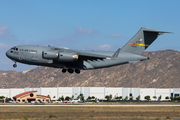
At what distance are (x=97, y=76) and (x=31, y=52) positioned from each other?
163869 millimetres

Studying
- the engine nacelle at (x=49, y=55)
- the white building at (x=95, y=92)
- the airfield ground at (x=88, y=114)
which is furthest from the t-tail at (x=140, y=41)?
the white building at (x=95, y=92)

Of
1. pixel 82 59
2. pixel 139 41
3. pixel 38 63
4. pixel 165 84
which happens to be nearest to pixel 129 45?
pixel 139 41

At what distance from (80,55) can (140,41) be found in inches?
406

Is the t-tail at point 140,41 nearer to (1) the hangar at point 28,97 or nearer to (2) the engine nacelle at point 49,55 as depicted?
(2) the engine nacelle at point 49,55

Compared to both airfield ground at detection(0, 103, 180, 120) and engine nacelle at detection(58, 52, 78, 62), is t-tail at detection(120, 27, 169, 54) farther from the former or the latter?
airfield ground at detection(0, 103, 180, 120)

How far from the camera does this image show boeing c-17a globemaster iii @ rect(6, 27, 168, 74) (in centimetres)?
3494

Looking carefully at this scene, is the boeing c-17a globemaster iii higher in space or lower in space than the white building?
higher

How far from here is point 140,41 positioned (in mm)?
40906

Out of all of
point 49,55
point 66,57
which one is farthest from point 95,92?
point 49,55

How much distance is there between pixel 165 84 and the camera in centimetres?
17975

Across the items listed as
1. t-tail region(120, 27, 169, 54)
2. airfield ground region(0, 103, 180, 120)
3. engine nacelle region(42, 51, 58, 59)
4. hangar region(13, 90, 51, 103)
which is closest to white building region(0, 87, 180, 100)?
hangar region(13, 90, 51, 103)

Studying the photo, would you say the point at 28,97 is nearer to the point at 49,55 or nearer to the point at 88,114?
the point at 49,55

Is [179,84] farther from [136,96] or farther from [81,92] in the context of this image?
[81,92]

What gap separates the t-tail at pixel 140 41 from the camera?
4050cm
